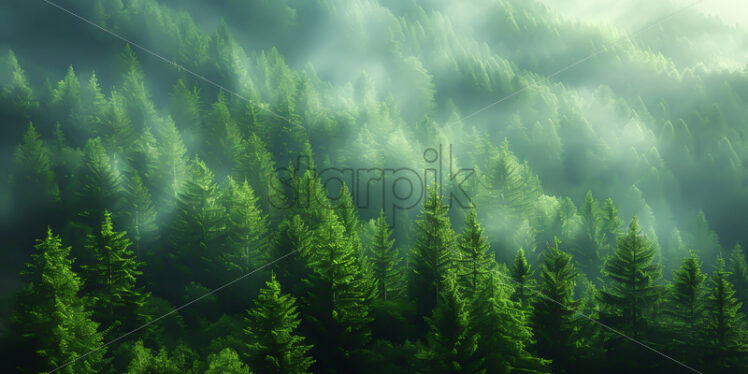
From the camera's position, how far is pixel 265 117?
6819 cm

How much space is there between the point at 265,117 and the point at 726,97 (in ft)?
442

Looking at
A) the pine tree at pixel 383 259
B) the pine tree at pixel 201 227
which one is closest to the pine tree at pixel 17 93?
the pine tree at pixel 201 227

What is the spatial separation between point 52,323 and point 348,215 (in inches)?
866

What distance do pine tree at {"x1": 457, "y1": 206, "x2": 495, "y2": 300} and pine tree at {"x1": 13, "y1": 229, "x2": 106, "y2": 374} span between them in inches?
942

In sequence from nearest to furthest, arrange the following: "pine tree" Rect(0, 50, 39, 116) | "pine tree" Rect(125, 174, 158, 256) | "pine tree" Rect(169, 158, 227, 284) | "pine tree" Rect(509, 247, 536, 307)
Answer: "pine tree" Rect(509, 247, 536, 307) < "pine tree" Rect(169, 158, 227, 284) < "pine tree" Rect(125, 174, 158, 256) < "pine tree" Rect(0, 50, 39, 116)

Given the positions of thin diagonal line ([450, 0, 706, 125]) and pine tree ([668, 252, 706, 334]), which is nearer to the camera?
pine tree ([668, 252, 706, 334])

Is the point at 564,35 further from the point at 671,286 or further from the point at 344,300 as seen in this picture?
the point at 344,300

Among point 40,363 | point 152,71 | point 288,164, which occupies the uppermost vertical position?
point 152,71

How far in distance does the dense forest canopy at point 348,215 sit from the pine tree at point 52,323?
0.14 metres

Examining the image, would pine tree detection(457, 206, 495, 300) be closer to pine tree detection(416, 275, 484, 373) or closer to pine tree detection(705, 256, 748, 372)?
pine tree detection(416, 275, 484, 373)

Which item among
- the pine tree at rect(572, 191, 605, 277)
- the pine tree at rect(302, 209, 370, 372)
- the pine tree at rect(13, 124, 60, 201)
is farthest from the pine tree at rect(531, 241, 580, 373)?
the pine tree at rect(13, 124, 60, 201)

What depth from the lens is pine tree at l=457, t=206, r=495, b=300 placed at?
93.6 ft

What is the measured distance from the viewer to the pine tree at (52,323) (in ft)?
80.4

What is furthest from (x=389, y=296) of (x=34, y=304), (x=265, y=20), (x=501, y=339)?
(x=265, y=20)
